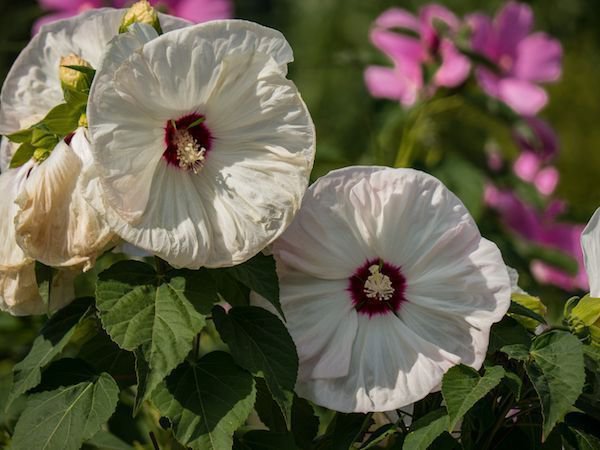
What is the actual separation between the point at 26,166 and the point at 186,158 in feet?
0.55

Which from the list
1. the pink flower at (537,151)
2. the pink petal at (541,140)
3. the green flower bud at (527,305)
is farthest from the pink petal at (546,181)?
the green flower bud at (527,305)

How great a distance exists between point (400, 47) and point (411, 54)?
0.09 ft

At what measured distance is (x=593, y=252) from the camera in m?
1.12

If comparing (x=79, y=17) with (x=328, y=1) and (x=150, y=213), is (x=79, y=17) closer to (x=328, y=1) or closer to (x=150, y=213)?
(x=150, y=213)

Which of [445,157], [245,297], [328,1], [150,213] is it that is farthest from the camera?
[328,1]

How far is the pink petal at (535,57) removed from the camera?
2.40 meters

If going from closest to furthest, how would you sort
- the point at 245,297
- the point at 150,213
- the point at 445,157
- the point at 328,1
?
the point at 150,213 → the point at 245,297 → the point at 445,157 → the point at 328,1

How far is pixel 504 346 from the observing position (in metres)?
1.05

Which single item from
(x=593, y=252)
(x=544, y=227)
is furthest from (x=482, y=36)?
(x=593, y=252)

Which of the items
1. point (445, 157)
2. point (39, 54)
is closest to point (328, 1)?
point (445, 157)

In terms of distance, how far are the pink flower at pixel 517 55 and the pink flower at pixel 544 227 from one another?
0.85 feet

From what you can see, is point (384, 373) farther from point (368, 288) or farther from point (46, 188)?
point (46, 188)

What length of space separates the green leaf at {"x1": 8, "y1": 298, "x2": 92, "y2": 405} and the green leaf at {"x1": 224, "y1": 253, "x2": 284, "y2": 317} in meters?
0.18

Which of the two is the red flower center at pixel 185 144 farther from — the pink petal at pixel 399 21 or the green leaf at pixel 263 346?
the pink petal at pixel 399 21
